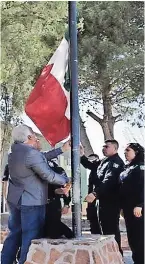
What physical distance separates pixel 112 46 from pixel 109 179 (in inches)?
208

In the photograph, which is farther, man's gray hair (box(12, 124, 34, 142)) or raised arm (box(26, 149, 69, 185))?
man's gray hair (box(12, 124, 34, 142))

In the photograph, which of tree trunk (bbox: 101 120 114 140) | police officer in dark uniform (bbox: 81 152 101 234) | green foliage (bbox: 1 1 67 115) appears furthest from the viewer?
tree trunk (bbox: 101 120 114 140)

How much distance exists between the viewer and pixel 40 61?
27.1 feet

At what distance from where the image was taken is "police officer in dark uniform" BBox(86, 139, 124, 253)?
4266 millimetres

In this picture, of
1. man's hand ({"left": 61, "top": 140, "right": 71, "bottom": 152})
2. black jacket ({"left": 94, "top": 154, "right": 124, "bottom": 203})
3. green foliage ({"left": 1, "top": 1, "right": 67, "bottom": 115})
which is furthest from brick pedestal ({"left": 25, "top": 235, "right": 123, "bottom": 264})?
green foliage ({"left": 1, "top": 1, "right": 67, "bottom": 115})

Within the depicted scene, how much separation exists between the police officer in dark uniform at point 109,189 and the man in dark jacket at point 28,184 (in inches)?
34.3

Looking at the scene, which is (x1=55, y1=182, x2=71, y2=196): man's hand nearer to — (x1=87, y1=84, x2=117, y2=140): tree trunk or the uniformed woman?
the uniformed woman

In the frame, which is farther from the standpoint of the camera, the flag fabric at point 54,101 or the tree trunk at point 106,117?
the tree trunk at point 106,117

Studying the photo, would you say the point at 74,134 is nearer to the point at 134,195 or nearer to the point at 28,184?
the point at 28,184

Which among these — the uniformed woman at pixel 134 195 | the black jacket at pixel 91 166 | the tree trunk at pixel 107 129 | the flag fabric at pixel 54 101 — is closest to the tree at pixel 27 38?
the tree trunk at pixel 107 129

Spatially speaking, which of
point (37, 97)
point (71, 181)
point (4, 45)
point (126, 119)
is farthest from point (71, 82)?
point (126, 119)

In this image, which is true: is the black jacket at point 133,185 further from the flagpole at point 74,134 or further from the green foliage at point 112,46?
the green foliage at point 112,46

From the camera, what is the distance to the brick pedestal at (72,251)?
306 cm

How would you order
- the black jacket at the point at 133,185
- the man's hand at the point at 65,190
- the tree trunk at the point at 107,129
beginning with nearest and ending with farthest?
the man's hand at the point at 65,190 < the black jacket at the point at 133,185 < the tree trunk at the point at 107,129
